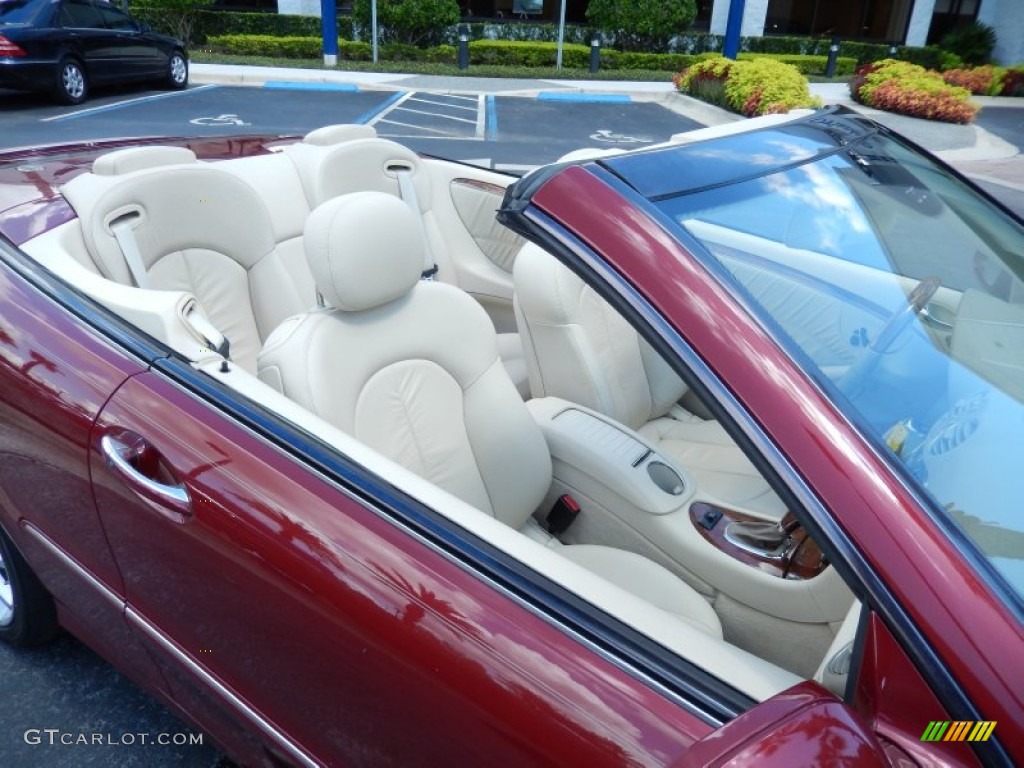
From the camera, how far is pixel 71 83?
1116cm

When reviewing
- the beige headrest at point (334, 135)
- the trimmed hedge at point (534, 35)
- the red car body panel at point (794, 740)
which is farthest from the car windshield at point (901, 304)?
the trimmed hedge at point (534, 35)

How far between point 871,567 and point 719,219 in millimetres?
625

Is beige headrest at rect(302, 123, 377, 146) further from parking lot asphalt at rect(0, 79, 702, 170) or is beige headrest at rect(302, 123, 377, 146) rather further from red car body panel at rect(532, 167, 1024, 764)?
parking lot asphalt at rect(0, 79, 702, 170)

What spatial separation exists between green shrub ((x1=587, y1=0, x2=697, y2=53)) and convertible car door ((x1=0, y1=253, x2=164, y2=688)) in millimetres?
18913

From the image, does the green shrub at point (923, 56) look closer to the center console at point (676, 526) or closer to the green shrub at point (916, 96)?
the green shrub at point (916, 96)

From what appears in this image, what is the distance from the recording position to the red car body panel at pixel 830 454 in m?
0.99

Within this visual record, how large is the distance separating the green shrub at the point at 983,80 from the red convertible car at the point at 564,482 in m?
19.0

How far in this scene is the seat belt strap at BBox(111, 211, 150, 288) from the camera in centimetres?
246

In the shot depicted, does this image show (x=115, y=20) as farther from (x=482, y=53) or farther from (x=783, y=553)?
(x=783, y=553)

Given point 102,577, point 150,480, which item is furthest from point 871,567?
point 102,577

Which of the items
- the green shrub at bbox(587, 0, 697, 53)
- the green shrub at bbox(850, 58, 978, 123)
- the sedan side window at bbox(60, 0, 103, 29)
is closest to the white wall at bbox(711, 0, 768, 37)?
the green shrub at bbox(587, 0, 697, 53)

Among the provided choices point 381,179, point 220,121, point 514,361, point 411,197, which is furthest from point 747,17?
point 514,361

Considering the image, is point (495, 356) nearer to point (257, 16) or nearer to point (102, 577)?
point (102, 577)

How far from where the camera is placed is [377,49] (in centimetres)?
1777
